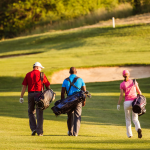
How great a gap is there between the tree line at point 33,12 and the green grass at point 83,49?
67.8 ft

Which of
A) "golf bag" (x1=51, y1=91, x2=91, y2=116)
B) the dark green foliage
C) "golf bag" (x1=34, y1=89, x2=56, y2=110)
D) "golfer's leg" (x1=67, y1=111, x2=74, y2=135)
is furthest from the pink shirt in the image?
the dark green foliage

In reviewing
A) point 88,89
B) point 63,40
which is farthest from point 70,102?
point 63,40

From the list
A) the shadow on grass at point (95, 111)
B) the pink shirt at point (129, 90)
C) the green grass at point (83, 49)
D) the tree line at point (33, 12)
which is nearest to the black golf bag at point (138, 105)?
the pink shirt at point (129, 90)

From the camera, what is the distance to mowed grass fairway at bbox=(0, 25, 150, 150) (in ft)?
24.0

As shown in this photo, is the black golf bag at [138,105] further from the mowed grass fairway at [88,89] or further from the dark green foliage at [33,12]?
the dark green foliage at [33,12]

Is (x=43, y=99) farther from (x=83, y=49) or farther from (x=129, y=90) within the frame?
(x=83, y=49)

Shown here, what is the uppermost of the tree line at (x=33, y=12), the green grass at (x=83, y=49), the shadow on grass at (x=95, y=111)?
the tree line at (x=33, y=12)

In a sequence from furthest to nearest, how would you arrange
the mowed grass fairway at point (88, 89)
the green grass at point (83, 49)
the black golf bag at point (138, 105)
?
A: the green grass at point (83, 49)
the black golf bag at point (138, 105)
the mowed grass fairway at point (88, 89)

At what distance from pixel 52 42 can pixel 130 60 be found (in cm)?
2054

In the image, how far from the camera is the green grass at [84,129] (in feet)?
22.6

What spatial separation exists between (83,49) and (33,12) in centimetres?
3832

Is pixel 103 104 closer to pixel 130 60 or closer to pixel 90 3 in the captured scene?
pixel 130 60

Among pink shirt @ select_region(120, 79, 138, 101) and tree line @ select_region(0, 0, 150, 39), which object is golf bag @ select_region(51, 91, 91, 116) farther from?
tree line @ select_region(0, 0, 150, 39)

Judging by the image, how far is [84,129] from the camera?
10031mm
